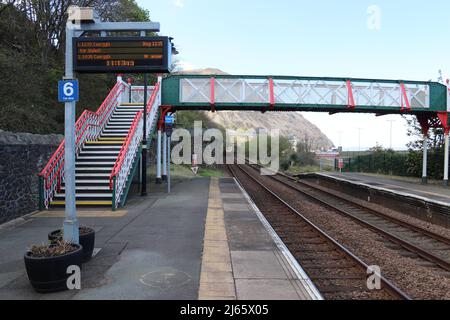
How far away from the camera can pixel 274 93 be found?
21.8 m

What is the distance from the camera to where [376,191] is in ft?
62.8

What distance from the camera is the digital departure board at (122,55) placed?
7.69 meters

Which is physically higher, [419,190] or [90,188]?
[90,188]

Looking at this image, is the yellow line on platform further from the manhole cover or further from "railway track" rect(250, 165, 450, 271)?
"railway track" rect(250, 165, 450, 271)

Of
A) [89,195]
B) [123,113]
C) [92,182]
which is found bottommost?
[89,195]

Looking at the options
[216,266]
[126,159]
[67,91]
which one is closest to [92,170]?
[126,159]

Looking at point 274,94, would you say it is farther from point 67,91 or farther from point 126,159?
point 67,91

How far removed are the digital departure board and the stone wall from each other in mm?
3985

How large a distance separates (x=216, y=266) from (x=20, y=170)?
23.5ft

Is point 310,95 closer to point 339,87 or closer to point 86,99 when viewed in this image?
point 339,87

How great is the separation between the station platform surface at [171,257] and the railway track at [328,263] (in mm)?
721

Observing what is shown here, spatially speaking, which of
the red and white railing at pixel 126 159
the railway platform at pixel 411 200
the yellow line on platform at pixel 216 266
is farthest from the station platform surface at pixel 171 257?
the railway platform at pixel 411 200

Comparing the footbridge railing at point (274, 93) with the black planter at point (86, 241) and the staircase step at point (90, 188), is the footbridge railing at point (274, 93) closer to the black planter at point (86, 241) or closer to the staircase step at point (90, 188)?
the staircase step at point (90, 188)
